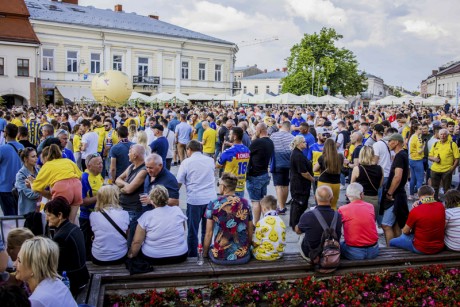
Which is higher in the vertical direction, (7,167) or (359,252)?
(7,167)

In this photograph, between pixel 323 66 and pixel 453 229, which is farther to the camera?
Result: pixel 323 66

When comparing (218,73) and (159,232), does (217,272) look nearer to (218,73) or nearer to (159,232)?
(159,232)

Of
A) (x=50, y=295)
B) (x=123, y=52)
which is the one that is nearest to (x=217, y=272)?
(x=50, y=295)

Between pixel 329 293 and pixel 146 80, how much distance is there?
144 ft

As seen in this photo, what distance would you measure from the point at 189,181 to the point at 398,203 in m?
3.32

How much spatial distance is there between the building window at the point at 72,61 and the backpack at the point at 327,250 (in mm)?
41315

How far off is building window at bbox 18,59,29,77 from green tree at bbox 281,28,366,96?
3327 cm

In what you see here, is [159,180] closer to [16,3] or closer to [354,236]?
[354,236]

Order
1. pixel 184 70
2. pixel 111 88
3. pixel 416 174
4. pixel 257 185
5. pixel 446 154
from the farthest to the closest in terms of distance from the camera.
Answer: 1. pixel 184 70
2. pixel 111 88
3. pixel 416 174
4. pixel 446 154
5. pixel 257 185

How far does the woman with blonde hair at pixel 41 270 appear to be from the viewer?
3.57m

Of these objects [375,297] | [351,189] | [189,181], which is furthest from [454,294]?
[189,181]

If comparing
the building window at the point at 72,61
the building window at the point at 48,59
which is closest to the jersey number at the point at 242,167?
the building window at the point at 48,59

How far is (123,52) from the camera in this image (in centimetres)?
4572

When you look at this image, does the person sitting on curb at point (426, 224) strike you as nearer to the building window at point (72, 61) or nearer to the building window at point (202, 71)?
the building window at point (72, 61)
